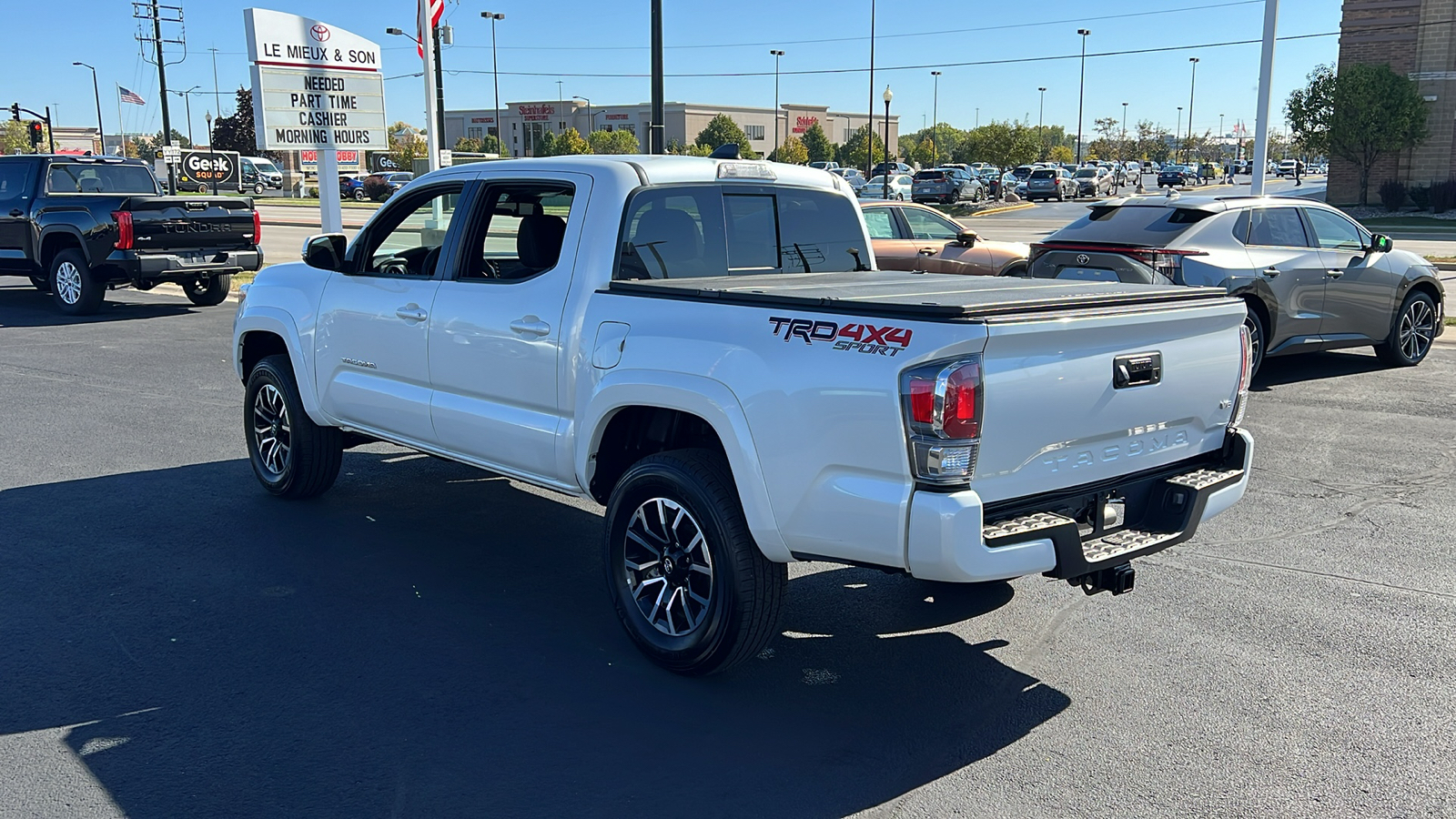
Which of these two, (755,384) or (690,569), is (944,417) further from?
(690,569)

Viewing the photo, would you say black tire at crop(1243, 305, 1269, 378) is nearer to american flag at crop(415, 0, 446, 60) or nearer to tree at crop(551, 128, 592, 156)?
american flag at crop(415, 0, 446, 60)

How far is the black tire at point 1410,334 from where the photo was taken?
11.2 m

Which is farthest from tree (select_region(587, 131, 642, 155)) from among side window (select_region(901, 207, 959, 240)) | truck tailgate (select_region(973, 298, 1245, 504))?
truck tailgate (select_region(973, 298, 1245, 504))

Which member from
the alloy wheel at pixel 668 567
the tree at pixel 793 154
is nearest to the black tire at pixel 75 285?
the alloy wheel at pixel 668 567

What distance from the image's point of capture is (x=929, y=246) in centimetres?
1503

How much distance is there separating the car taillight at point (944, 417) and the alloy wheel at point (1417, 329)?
956 centimetres

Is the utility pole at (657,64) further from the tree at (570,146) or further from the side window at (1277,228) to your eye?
the tree at (570,146)

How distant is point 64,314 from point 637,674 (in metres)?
14.6

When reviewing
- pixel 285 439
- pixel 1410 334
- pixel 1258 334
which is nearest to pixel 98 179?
pixel 285 439

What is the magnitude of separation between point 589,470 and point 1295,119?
50.9m

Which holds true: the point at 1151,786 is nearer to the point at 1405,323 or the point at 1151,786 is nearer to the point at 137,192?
the point at 1405,323

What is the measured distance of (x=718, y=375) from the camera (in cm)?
416

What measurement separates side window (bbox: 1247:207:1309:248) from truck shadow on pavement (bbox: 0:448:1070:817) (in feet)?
21.7

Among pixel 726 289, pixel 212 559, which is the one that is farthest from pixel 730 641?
pixel 212 559
